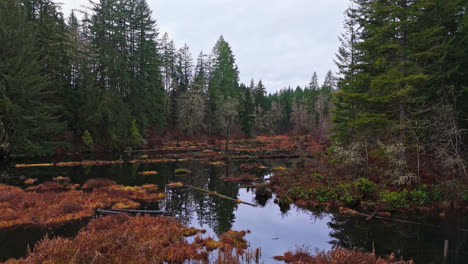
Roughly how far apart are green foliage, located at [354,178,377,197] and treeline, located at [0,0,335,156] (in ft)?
90.9

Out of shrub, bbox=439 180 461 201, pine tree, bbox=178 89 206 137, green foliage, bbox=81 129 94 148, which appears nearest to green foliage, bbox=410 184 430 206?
shrub, bbox=439 180 461 201

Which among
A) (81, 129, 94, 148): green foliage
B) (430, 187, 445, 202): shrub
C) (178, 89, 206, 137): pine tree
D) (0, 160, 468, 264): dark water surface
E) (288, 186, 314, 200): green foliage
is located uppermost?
(178, 89, 206, 137): pine tree

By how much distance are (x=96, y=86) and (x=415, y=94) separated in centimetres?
4293

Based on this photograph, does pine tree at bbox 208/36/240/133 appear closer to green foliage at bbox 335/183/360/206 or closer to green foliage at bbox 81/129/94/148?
green foliage at bbox 81/129/94/148

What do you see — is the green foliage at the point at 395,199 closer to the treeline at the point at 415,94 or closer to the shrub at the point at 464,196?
the treeline at the point at 415,94

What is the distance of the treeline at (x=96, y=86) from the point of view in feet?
104

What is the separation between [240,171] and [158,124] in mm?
33786

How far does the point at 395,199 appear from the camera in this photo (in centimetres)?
1559

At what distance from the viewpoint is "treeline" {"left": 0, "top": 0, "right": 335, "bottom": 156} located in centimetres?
3170

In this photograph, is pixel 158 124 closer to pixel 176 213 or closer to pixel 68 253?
pixel 176 213

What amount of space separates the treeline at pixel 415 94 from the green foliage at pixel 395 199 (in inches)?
34.7

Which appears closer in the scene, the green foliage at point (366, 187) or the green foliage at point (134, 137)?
the green foliage at point (366, 187)

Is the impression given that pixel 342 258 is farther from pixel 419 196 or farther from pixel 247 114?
pixel 247 114

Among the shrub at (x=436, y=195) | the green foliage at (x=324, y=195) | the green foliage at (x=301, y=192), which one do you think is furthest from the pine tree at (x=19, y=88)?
the shrub at (x=436, y=195)
